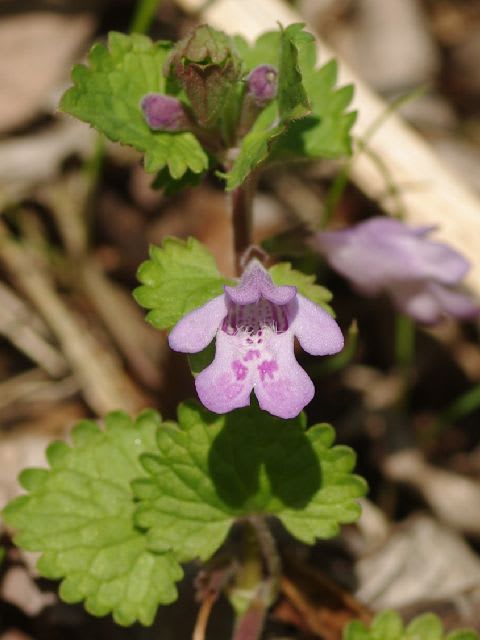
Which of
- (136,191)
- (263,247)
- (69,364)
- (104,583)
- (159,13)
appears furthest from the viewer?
(159,13)

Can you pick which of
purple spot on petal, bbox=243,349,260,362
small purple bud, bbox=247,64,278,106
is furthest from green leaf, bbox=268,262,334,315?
small purple bud, bbox=247,64,278,106

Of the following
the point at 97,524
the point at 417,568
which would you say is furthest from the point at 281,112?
the point at 417,568

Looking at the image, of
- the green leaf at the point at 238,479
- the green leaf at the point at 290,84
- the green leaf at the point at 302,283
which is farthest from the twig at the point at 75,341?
the green leaf at the point at 290,84

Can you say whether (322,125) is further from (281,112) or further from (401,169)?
(401,169)

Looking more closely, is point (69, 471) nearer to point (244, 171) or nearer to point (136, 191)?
point (244, 171)

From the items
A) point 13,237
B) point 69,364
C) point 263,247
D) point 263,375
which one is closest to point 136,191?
point 13,237
